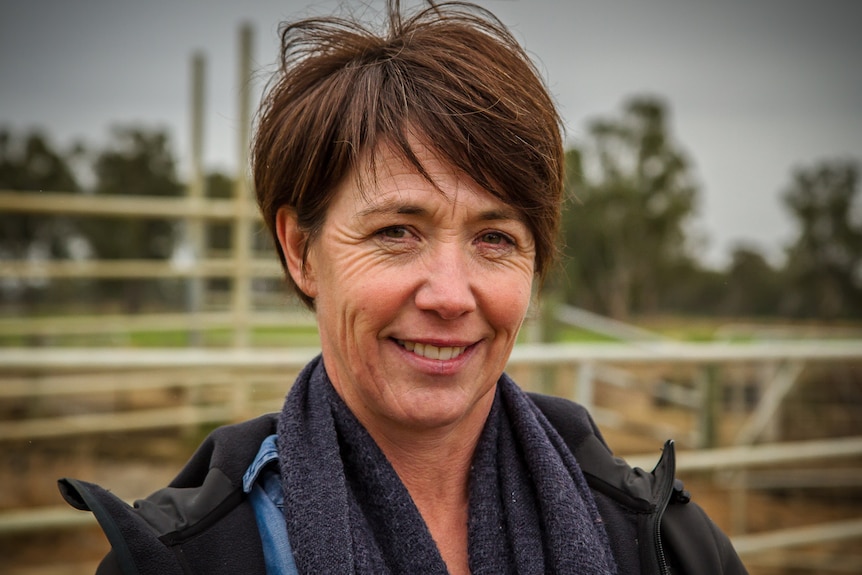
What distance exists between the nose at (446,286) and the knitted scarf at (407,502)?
0.26m

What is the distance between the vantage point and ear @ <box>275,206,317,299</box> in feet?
4.18

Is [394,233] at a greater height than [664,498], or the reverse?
[394,233]

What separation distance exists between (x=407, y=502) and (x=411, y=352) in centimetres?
24

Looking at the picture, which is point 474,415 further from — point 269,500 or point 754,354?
point 754,354

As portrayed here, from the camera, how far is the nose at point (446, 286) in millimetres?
1111

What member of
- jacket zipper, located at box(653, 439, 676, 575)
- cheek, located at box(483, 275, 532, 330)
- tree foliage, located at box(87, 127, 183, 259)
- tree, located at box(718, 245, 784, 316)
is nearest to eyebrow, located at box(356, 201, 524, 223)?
cheek, located at box(483, 275, 532, 330)

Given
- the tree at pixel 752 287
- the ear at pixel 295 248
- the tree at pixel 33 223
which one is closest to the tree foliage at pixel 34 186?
the tree at pixel 33 223

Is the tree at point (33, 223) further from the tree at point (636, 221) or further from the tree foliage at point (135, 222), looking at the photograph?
the tree at point (636, 221)

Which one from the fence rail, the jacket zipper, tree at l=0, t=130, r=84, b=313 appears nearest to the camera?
the jacket zipper

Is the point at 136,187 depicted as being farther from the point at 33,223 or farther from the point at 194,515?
the point at 194,515

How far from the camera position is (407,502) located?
115 centimetres

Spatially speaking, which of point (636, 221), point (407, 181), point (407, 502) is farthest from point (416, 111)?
point (636, 221)

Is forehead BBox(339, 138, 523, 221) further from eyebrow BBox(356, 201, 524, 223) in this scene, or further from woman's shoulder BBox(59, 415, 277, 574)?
woman's shoulder BBox(59, 415, 277, 574)

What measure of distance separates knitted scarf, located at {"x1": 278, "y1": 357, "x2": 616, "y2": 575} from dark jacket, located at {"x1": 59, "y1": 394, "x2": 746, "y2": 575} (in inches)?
2.0
